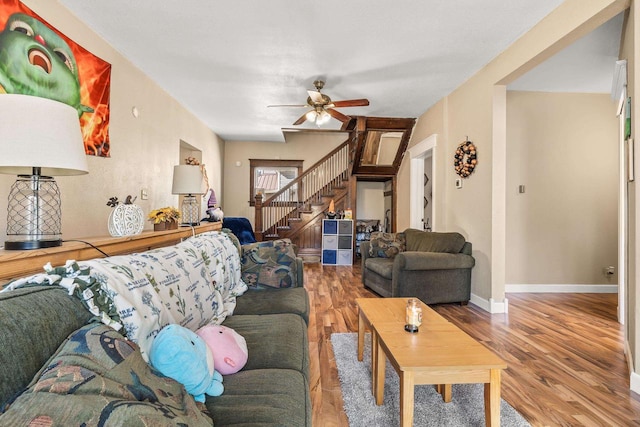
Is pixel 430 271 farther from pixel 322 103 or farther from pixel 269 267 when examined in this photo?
pixel 322 103

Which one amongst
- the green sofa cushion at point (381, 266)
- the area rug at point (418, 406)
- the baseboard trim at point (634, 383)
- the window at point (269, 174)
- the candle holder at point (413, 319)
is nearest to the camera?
the area rug at point (418, 406)

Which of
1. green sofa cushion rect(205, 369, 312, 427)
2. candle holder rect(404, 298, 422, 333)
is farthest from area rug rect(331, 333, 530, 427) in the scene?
green sofa cushion rect(205, 369, 312, 427)

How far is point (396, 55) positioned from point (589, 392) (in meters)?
3.18

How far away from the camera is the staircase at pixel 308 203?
7.27 meters

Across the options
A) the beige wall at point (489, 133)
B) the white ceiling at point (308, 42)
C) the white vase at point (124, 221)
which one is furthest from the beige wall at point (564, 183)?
the white vase at point (124, 221)

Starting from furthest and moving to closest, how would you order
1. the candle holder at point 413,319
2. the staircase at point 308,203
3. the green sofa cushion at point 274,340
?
the staircase at point 308,203 < the candle holder at point 413,319 < the green sofa cushion at point 274,340

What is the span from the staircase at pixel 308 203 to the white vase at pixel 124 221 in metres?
4.60

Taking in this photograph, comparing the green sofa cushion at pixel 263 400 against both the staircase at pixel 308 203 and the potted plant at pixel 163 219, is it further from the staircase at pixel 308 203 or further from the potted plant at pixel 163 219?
the staircase at pixel 308 203

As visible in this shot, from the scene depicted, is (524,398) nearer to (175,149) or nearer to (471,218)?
(471,218)

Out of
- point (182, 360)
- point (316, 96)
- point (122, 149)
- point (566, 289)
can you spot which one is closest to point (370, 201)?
point (566, 289)

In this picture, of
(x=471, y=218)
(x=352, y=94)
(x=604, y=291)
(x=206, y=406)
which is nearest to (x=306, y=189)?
(x=352, y=94)

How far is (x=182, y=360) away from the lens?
3.29 feet

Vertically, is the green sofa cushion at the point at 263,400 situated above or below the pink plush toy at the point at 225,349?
below

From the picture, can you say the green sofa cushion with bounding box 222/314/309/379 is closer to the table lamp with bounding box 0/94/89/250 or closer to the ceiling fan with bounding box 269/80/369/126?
the table lamp with bounding box 0/94/89/250
